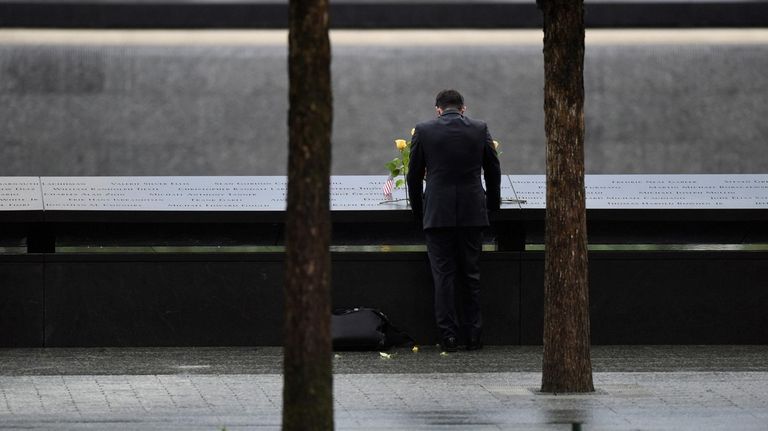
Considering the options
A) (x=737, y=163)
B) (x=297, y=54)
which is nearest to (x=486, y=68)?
(x=737, y=163)

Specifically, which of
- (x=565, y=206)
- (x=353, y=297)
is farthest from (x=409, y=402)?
(x=353, y=297)

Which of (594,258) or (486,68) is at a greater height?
(486,68)

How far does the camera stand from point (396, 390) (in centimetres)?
739

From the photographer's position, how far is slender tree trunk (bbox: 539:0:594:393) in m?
7.25

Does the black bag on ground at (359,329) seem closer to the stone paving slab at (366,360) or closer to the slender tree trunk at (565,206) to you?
the stone paving slab at (366,360)

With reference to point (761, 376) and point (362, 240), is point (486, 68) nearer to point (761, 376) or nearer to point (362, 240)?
point (362, 240)

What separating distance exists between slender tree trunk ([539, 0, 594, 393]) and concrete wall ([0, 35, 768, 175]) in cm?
595

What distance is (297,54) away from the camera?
504 cm

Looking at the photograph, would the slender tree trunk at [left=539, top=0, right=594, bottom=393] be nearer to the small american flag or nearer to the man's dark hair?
the man's dark hair

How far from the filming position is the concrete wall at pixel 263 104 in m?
13.4

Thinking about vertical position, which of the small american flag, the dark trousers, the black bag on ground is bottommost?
the black bag on ground

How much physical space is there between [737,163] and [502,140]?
2200 millimetres

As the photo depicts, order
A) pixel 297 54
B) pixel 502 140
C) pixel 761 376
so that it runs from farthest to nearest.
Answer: pixel 502 140 → pixel 761 376 → pixel 297 54

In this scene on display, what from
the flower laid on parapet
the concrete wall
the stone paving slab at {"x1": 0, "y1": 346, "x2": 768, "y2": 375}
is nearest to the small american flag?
the flower laid on parapet
